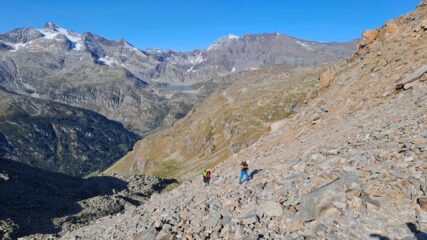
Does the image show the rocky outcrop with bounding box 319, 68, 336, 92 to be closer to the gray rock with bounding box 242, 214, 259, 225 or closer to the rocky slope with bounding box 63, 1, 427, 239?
the rocky slope with bounding box 63, 1, 427, 239

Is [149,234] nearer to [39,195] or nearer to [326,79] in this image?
[326,79]

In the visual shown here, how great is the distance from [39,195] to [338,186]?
242 feet

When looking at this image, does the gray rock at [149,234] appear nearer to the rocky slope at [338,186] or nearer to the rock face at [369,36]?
the rocky slope at [338,186]

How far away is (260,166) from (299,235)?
1592 centimetres

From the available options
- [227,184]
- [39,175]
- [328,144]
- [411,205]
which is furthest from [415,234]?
[39,175]

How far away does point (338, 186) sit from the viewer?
59.1 ft

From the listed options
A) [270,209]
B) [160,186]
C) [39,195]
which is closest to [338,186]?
[270,209]

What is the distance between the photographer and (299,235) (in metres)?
16.5

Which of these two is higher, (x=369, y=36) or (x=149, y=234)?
(x=369, y=36)

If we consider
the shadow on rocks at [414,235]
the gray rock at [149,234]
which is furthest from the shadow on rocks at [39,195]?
the shadow on rocks at [414,235]

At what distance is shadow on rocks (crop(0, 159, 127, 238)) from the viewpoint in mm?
62688

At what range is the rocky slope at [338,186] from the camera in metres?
16.3

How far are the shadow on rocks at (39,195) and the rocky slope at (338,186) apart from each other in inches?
1460

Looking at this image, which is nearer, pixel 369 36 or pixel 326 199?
pixel 326 199
